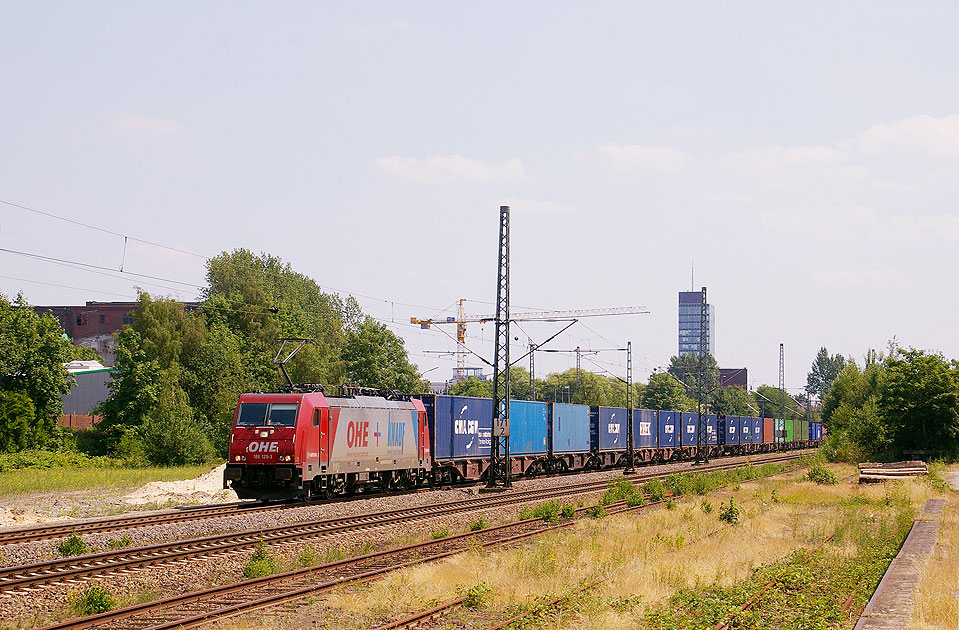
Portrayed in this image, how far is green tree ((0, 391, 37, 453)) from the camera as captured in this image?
57219 mm

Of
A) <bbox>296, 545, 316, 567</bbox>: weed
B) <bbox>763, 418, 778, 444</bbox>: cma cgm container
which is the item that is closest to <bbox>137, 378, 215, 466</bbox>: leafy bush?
<bbox>296, 545, 316, 567</bbox>: weed

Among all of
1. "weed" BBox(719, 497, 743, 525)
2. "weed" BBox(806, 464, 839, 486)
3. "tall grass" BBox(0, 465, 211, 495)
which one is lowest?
"tall grass" BBox(0, 465, 211, 495)

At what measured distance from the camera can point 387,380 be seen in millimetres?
83688

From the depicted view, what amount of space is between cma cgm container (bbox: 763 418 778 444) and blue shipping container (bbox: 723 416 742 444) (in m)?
10.5

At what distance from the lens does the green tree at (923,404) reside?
170 ft

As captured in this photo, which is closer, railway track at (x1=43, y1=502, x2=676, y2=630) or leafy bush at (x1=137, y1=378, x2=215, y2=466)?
railway track at (x1=43, y1=502, x2=676, y2=630)

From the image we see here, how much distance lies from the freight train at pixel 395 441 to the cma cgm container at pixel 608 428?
61 mm

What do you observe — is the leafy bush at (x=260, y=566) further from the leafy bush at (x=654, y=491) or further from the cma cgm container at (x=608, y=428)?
the cma cgm container at (x=608, y=428)

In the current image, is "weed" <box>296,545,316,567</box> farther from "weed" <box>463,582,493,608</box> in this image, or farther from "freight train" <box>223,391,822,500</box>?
"freight train" <box>223,391,822,500</box>

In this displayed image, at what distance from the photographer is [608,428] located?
54.8 meters

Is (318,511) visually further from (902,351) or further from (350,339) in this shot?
(350,339)

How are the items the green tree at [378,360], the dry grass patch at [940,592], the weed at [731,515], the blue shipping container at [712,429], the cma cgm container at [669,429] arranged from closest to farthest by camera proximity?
the dry grass patch at [940,592] → the weed at [731,515] → the cma cgm container at [669,429] → the blue shipping container at [712,429] → the green tree at [378,360]

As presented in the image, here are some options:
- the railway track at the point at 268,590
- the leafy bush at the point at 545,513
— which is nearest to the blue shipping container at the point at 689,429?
the leafy bush at the point at 545,513

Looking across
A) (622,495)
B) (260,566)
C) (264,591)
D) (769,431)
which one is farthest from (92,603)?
(769,431)
